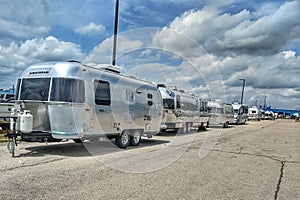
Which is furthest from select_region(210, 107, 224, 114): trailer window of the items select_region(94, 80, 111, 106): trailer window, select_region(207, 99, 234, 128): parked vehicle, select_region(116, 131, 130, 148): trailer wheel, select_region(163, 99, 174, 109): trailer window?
select_region(94, 80, 111, 106): trailer window

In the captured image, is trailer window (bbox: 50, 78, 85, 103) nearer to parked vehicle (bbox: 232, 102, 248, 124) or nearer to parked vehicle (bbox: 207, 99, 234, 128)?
parked vehicle (bbox: 207, 99, 234, 128)

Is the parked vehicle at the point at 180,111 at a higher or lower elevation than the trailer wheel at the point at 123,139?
higher

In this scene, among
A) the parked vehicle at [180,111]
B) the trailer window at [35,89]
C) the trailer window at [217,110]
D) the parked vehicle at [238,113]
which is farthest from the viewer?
the parked vehicle at [238,113]

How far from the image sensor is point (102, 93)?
10.2m

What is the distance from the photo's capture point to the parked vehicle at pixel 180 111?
19.2 m

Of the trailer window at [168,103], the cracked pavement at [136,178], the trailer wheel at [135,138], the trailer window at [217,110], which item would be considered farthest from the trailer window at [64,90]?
the trailer window at [217,110]

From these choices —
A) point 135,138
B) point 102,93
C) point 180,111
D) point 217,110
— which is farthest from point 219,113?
point 102,93

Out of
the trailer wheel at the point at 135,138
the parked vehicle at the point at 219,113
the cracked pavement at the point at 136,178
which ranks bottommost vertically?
the cracked pavement at the point at 136,178

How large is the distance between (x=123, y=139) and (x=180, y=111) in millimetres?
9385

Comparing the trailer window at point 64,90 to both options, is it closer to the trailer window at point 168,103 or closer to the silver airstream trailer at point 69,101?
the silver airstream trailer at point 69,101

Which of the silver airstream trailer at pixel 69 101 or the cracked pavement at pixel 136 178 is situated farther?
the silver airstream trailer at pixel 69 101

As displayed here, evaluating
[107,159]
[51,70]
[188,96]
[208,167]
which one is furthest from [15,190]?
[188,96]

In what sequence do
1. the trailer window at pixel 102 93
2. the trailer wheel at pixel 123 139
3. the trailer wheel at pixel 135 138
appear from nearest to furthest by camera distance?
1. the trailer window at pixel 102 93
2. the trailer wheel at pixel 123 139
3. the trailer wheel at pixel 135 138

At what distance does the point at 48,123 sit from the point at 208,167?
5162mm
